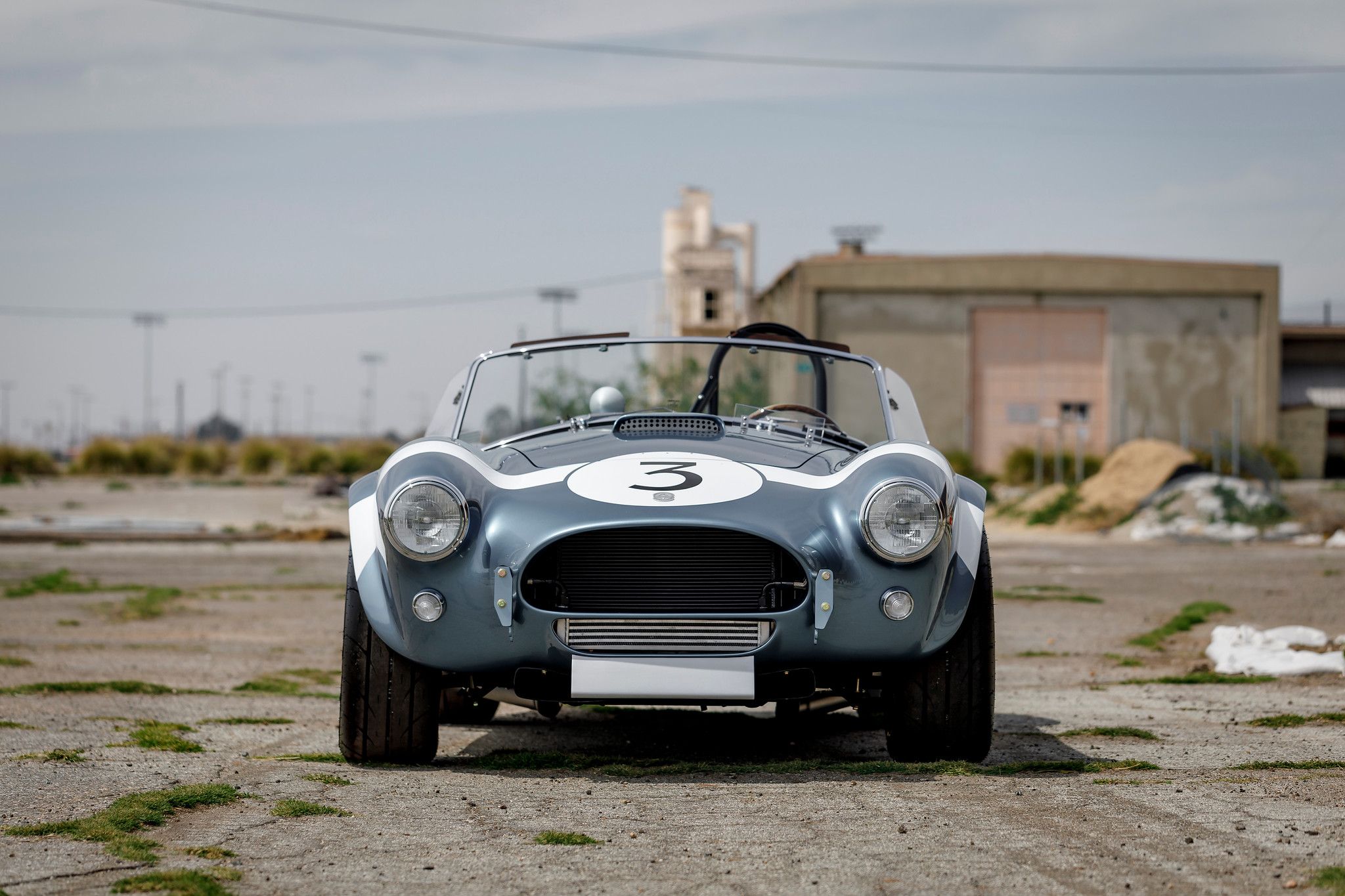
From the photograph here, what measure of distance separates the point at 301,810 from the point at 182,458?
198 ft

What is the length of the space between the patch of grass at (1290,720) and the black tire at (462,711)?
3.01 meters

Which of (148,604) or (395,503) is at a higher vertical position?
(395,503)

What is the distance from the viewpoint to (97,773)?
4434mm

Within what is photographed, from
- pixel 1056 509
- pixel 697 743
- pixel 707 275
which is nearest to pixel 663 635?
pixel 697 743

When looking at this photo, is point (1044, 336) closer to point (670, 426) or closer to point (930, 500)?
point (670, 426)

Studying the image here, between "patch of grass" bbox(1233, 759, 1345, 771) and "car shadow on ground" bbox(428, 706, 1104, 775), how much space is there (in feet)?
1.71

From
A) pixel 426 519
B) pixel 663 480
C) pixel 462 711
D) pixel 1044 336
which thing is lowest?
pixel 462 711

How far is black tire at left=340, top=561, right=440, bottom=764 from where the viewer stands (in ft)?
15.3

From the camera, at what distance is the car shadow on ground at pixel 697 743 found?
15.6ft

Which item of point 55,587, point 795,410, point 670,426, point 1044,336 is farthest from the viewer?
point 1044,336

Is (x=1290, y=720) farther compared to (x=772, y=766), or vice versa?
(x=1290, y=720)

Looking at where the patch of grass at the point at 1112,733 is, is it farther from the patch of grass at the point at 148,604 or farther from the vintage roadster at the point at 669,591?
the patch of grass at the point at 148,604

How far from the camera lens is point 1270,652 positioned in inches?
305

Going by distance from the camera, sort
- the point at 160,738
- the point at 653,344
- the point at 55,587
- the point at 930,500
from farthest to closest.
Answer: the point at 55,587 < the point at 653,344 < the point at 160,738 < the point at 930,500
